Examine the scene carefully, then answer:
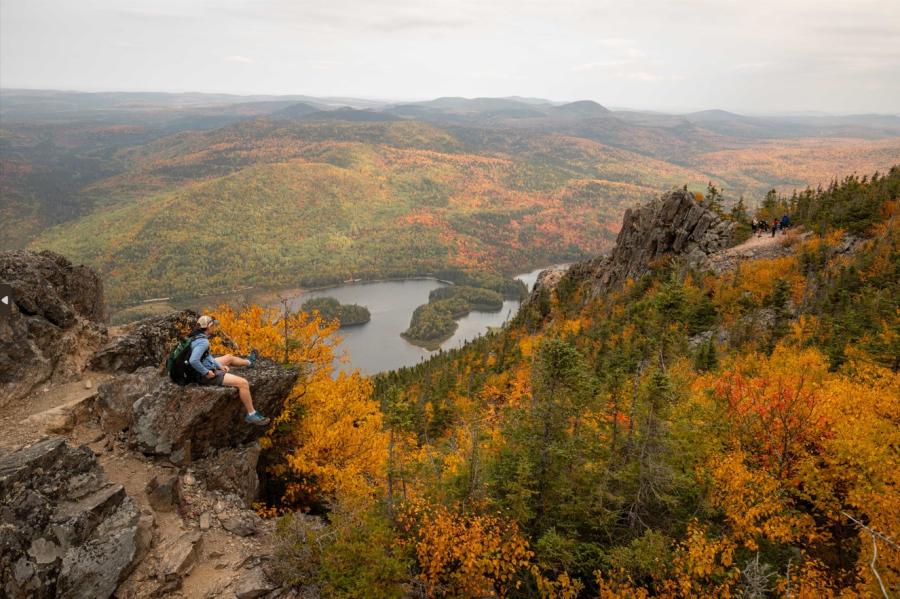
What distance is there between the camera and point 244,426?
764 inches

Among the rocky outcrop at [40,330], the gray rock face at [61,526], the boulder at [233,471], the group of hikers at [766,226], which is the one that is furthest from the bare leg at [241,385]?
the group of hikers at [766,226]

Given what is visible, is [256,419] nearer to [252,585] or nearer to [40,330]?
[252,585]

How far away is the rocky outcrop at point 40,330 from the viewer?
17.6m

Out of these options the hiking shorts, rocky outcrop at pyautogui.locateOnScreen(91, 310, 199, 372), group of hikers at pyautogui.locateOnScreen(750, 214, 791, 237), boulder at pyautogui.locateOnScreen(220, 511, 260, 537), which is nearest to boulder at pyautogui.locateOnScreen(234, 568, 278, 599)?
boulder at pyautogui.locateOnScreen(220, 511, 260, 537)

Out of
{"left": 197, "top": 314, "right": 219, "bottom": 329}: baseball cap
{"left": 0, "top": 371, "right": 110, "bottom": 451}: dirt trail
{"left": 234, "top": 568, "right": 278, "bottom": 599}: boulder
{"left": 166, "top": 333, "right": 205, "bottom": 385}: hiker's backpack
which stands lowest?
{"left": 234, "top": 568, "right": 278, "bottom": 599}: boulder

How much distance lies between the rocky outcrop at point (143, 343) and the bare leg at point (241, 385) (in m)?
5.54

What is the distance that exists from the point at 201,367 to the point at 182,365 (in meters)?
0.86

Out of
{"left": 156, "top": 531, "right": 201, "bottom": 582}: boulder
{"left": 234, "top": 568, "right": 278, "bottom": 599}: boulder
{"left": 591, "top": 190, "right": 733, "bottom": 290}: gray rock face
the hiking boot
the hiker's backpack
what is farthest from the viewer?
{"left": 591, "top": 190, "right": 733, "bottom": 290}: gray rock face

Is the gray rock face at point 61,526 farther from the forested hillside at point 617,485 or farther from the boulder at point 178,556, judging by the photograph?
the forested hillside at point 617,485

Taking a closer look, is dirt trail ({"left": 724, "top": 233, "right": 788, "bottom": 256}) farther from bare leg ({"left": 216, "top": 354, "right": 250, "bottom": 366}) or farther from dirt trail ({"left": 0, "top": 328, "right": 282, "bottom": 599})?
dirt trail ({"left": 0, "top": 328, "right": 282, "bottom": 599})

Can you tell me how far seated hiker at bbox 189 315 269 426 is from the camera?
16.9 m

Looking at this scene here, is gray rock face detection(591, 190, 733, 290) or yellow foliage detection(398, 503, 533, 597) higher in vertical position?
gray rock face detection(591, 190, 733, 290)

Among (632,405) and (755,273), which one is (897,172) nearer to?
(755,273)

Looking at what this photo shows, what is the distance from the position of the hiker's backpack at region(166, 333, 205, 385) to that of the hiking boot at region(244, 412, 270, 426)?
2.57m
